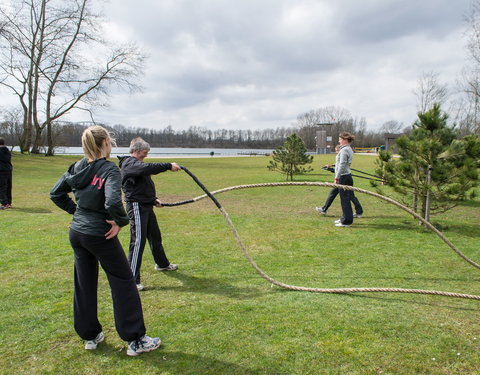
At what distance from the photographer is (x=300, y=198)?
527 inches

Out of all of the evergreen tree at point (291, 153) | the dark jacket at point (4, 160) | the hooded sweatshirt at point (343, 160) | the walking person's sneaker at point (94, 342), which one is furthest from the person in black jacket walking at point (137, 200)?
the evergreen tree at point (291, 153)

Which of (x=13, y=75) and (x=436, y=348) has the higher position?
(x=13, y=75)

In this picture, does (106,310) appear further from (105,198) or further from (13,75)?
(13,75)

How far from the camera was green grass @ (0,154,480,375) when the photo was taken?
Result: 2.97 m

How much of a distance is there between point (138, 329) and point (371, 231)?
6.13 metres

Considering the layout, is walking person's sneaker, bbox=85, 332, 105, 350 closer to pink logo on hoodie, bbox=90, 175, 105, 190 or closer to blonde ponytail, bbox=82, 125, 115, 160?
pink logo on hoodie, bbox=90, 175, 105, 190

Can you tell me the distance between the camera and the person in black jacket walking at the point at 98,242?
2961 millimetres

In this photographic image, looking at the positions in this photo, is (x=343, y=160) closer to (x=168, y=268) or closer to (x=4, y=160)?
(x=168, y=268)

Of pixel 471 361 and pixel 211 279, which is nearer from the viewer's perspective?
pixel 471 361

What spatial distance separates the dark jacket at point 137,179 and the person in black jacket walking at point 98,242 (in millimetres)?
927

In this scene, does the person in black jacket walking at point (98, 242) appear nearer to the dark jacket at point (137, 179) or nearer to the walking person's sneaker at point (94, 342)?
the walking person's sneaker at point (94, 342)

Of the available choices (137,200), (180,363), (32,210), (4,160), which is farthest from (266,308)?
(4,160)

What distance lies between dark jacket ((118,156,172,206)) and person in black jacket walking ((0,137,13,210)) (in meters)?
8.04

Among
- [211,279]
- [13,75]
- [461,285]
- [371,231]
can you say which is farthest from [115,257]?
[13,75]
